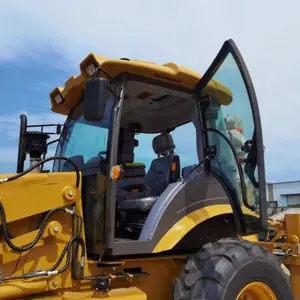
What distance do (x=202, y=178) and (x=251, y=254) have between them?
2.82ft

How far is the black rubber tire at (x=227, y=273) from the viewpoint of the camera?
3.46 metres

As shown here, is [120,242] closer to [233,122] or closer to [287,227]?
[233,122]

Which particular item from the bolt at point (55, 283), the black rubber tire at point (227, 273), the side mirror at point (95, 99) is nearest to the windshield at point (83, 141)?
the side mirror at point (95, 99)

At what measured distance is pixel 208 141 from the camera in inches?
166

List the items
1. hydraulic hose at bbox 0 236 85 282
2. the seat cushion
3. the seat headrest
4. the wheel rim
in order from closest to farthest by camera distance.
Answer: hydraulic hose at bbox 0 236 85 282 < the wheel rim < the seat cushion < the seat headrest

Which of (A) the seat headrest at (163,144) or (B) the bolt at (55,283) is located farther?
(A) the seat headrest at (163,144)

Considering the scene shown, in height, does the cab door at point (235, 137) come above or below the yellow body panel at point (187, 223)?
above

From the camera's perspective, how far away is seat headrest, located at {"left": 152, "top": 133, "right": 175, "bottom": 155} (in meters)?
4.56

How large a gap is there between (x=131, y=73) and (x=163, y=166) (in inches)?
43.5

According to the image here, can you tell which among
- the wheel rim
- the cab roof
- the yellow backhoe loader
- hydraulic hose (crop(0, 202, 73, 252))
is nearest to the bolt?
the yellow backhoe loader

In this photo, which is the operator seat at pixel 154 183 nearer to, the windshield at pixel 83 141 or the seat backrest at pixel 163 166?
the seat backrest at pixel 163 166

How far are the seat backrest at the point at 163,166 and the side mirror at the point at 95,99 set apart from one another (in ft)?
4.23

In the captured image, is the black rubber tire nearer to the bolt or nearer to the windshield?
the bolt

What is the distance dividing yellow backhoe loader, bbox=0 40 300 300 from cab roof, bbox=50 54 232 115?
0.04 ft
